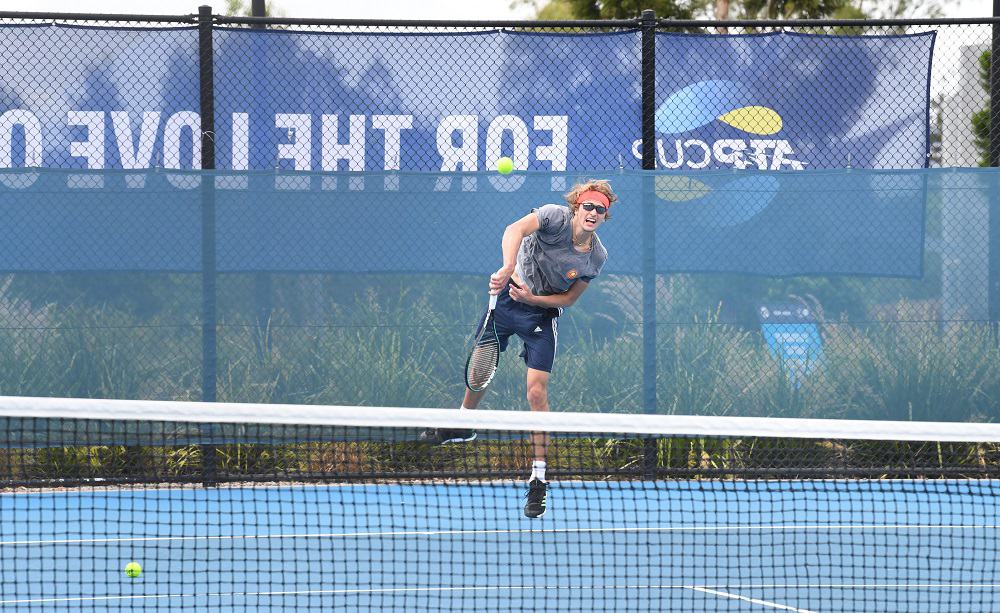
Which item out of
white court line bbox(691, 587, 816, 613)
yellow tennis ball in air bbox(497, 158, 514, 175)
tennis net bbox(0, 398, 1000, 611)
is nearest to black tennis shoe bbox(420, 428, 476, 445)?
tennis net bbox(0, 398, 1000, 611)

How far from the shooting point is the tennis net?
4254 millimetres

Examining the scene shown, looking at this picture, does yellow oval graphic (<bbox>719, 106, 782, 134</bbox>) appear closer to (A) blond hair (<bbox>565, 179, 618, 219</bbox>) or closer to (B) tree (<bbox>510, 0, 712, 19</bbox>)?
(A) blond hair (<bbox>565, 179, 618, 219</bbox>)

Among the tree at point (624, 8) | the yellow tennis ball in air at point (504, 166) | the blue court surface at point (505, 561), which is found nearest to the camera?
the blue court surface at point (505, 561)

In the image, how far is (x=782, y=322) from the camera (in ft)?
24.0

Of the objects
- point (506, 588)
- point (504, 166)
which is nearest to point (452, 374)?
point (504, 166)

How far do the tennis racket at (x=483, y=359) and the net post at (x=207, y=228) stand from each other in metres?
1.59

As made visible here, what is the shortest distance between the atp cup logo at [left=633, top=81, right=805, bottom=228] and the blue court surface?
65.8 inches

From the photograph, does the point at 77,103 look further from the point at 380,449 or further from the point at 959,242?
the point at 959,242

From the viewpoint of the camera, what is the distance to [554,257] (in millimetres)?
6172

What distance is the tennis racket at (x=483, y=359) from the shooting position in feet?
20.7

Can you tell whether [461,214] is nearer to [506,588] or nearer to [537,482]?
[537,482]

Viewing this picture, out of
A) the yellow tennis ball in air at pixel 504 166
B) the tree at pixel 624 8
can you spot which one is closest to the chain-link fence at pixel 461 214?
the yellow tennis ball in air at pixel 504 166

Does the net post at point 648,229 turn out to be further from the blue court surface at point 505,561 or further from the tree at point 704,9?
the tree at point 704,9

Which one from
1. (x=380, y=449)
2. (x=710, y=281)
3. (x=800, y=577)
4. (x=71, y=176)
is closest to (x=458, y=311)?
(x=380, y=449)
